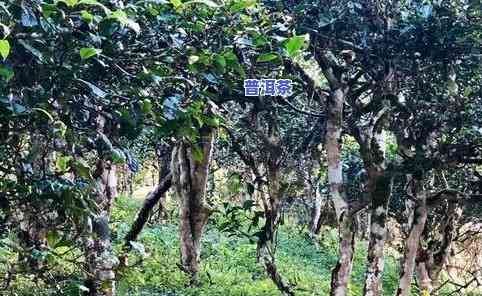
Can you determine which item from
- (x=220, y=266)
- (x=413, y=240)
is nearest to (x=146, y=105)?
(x=413, y=240)

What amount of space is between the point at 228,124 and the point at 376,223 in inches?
107

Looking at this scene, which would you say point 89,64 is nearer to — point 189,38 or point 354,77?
point 189,38

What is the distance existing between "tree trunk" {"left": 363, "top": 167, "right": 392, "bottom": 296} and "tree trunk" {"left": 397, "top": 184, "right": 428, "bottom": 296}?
3.31 feet

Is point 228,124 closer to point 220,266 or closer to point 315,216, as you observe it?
point 220,266

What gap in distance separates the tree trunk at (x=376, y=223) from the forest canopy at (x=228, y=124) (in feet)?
0.05

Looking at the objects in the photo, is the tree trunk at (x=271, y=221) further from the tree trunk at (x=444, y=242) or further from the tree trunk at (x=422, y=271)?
the tree trunk at (x=444, y=242)

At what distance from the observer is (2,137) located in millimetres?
2746

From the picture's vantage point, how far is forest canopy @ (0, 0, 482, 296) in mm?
2619

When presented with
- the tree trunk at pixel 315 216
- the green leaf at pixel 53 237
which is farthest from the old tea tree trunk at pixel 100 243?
the tree trunk at pixel 315 216

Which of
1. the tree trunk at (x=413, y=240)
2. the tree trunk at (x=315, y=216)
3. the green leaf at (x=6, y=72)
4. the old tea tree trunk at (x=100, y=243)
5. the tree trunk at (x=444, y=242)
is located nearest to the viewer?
the green leaf at (x=6, y=72)

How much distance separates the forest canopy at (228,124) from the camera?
103 inches

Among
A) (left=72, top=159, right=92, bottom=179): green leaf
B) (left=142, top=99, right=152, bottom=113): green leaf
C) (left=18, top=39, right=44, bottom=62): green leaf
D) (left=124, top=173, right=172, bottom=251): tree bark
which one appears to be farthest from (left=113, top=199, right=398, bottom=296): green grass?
(left=18, top=39, right=44, bottom=62): green leaf

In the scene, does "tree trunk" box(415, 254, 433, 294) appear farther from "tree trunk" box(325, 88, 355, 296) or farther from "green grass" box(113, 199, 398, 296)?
"tree trunk" box(325, 88, 355, 296)

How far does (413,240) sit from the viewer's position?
7445 mm
